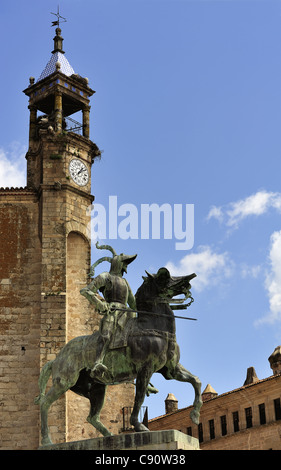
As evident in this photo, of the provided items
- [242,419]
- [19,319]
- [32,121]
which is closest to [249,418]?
[242,419]

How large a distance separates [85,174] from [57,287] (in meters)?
5.66

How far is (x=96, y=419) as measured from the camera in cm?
1481

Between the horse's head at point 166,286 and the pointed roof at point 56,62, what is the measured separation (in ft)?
74.7

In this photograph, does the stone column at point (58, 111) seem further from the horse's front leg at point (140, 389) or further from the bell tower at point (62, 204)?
the horse's front leg at point (140, 389)

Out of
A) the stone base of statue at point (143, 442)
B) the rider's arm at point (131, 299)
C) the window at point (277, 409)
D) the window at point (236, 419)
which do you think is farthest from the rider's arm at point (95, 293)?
the window at point (236, 419)

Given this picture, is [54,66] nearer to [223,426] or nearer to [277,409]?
[277,409]

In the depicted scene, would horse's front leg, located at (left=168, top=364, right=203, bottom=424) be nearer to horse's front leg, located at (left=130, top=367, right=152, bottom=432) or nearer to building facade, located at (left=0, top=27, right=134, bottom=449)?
horse's front leg, located at (left=130, top=367, right=152, bottom=432)

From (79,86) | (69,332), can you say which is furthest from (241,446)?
(79,86)

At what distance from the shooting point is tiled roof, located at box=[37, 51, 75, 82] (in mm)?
35516

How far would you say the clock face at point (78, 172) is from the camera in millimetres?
32750

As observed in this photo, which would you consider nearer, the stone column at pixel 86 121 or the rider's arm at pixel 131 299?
the rider's arm at pixel 131 299

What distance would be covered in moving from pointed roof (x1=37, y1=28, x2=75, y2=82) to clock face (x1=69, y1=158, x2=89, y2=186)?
4755mm

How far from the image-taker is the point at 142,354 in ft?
45.4
